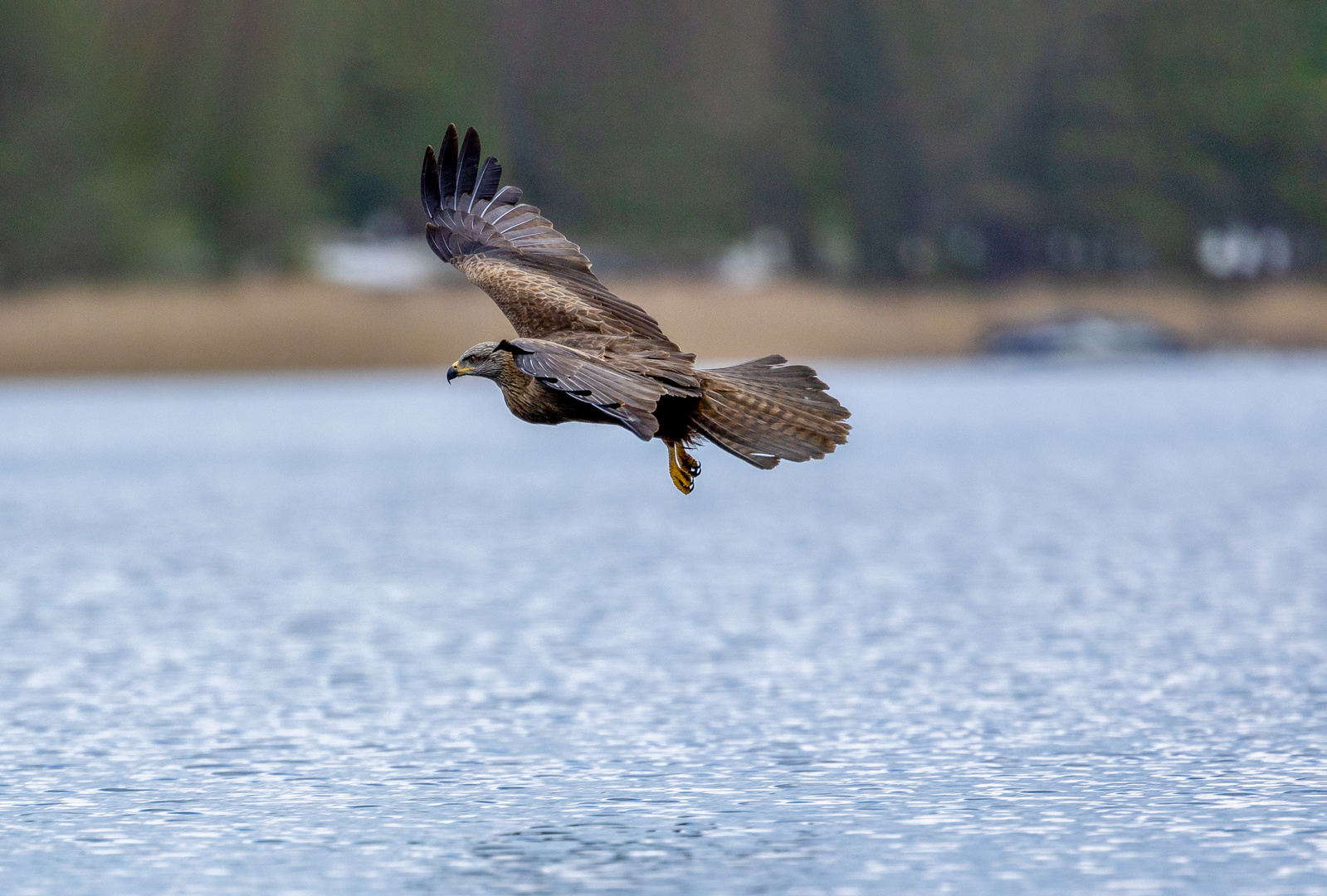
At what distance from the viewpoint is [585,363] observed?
31.9 feet

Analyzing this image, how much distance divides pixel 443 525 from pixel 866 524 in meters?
4.77

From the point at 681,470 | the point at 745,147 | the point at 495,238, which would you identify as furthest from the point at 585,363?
the point at 745,147

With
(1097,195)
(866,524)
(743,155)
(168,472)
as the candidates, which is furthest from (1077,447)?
(743,155)

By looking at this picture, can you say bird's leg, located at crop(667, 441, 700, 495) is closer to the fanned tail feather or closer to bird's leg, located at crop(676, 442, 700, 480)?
bird's leg, located at crop(676, 442, 700, 480)

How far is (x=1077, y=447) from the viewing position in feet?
114

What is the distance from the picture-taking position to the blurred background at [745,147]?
186ft

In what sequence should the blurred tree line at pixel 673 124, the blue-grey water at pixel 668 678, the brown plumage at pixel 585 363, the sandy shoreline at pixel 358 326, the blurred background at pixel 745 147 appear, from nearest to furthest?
the brown plumage at pixel 585 363 < the blue-grey water at pixel 668 678 < the sandy shoreline at pixel 358 326 < the blurred background at pixel 745 147 < the blurred tree line at pixel 673 124

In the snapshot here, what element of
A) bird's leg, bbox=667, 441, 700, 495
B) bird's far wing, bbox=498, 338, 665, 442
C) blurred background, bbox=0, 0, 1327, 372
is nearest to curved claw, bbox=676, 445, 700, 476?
bird's leg, bbox=667, 441, 700, 495

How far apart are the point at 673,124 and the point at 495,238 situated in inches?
2279

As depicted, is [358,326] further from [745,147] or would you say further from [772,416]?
[772,416]

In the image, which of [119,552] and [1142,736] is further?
[119,552]

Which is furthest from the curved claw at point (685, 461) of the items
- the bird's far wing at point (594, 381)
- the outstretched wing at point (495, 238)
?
the outstretched wing at point (495, 238)

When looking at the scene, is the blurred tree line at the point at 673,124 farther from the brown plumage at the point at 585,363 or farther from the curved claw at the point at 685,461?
the curved claw at the point at 685,461

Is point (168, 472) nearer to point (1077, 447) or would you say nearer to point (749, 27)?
point (1077, 447)
